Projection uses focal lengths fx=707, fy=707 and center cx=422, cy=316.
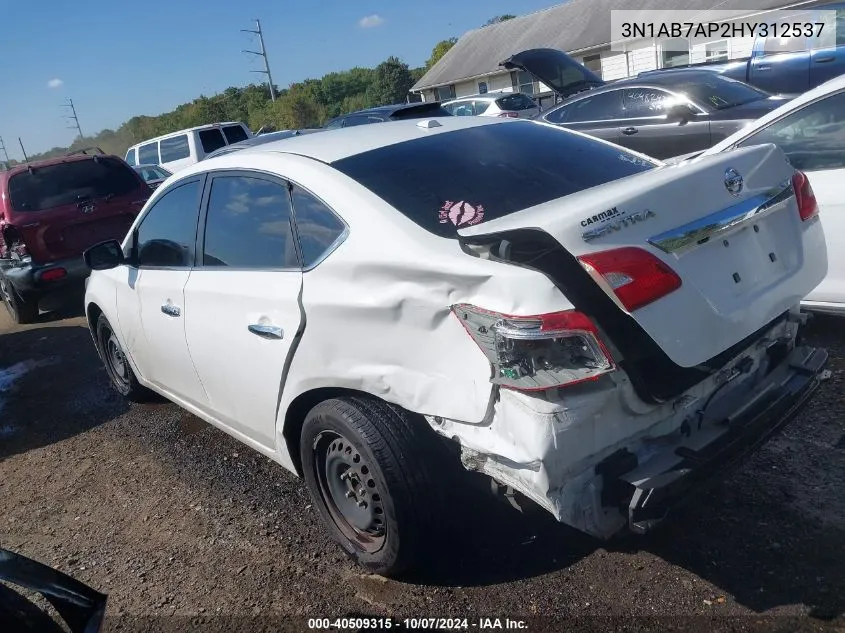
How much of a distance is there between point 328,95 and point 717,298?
6445 cm

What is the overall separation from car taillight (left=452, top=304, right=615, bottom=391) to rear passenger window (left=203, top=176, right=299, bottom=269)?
3.77 feet

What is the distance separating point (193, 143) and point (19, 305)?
980cm

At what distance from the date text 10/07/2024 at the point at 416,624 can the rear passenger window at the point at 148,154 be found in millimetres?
18386

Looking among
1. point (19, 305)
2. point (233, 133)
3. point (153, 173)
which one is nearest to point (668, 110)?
point (19, 305)

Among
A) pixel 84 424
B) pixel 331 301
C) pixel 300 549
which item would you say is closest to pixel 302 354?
pixel 331 301

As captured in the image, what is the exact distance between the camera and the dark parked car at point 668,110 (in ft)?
26.0

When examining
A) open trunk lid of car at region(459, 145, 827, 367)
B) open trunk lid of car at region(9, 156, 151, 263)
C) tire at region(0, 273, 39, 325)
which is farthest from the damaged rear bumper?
tire at region(0, 273, 39, 325)

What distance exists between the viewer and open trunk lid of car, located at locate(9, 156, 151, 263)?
775cm

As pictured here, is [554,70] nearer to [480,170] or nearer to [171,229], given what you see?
[171,229]

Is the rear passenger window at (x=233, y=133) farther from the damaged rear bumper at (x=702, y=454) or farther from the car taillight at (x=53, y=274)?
the damaged rear bumper at (x=702, y=454)

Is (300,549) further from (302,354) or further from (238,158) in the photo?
(238,158)

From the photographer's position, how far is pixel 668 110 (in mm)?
8492

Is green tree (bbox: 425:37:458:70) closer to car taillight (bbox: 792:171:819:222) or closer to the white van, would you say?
the white van

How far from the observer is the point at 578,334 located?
2.12 metres
